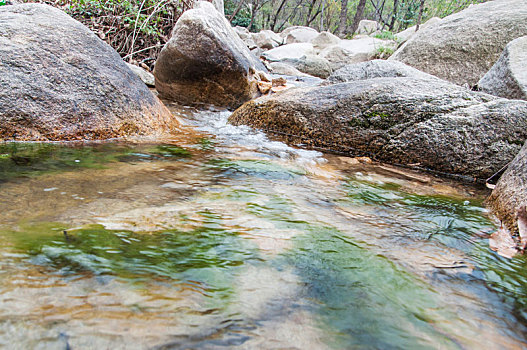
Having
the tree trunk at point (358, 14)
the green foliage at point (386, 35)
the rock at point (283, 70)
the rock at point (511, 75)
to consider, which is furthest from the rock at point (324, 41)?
the rock at point (511, 75)

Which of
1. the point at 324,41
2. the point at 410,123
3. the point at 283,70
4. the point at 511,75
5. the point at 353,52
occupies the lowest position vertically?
the point at 410,123

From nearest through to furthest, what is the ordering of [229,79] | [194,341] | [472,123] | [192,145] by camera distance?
[194,341] < [472,123] < [192,145] < [229,79]

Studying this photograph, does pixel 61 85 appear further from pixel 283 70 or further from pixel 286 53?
pixel 286 53

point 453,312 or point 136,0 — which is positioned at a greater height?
point 136,0

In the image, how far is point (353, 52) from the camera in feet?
59.2

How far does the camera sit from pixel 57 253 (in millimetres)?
1266

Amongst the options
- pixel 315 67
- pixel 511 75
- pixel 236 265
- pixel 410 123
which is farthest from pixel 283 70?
pixel 236 265

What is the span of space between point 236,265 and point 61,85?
2.96 metres

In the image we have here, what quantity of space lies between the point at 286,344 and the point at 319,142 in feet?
10.6

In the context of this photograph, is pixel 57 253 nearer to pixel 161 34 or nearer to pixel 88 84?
pixel 88 84

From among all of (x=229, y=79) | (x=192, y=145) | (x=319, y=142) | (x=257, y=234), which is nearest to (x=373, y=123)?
(x=319, y=142)

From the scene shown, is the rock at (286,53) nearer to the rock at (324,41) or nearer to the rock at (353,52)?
the rock at (353,52)

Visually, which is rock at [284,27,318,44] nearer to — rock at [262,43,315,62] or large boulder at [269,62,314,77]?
rock at [262,43,315,62]

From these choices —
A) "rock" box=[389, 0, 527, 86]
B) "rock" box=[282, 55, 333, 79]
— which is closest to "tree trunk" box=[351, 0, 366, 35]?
"rock" box=[282, 55, 333, 79]
